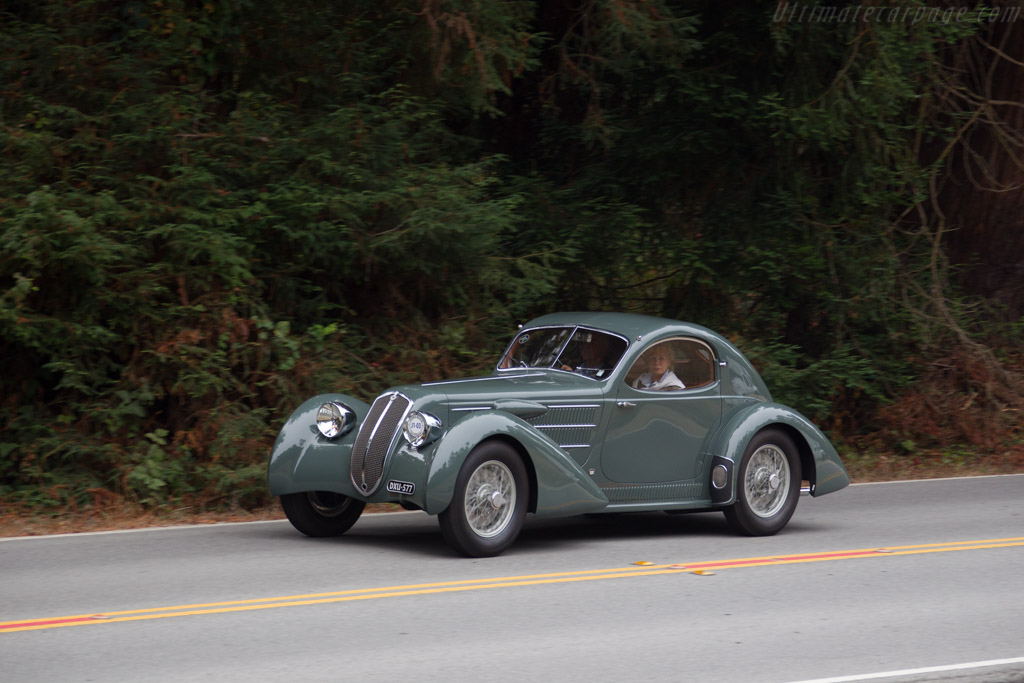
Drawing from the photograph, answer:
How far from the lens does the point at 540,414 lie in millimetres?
9281

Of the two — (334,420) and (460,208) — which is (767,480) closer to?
(334,420)

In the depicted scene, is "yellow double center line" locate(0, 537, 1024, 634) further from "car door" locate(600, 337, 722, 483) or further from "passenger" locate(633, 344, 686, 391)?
"passenger" locate(633, 344, 686, 391)

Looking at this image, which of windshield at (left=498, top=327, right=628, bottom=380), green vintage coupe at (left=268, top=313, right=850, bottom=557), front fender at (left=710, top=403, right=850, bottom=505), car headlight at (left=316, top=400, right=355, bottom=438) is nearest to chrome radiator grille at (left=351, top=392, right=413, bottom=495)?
green vintage coupe at (left=268, top=313, right=850, bottom=557)

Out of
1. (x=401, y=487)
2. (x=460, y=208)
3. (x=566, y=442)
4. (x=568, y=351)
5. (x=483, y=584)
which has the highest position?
(x=460, y=208)

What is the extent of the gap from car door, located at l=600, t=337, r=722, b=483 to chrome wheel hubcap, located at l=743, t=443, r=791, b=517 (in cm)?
47

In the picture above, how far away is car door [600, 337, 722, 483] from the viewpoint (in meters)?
9.70

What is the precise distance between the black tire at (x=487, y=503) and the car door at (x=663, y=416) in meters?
1.01

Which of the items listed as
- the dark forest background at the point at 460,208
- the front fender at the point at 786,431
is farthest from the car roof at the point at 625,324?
the dark forest background at the point at 460,208

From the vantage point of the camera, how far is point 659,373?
396 inches

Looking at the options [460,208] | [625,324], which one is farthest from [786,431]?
[460,208]

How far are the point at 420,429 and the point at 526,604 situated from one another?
70.2 inches

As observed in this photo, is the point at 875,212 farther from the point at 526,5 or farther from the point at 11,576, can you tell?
the point at 11,576

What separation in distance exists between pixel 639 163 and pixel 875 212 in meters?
3.44

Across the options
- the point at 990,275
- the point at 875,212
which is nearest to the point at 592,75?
the point at 875,212
